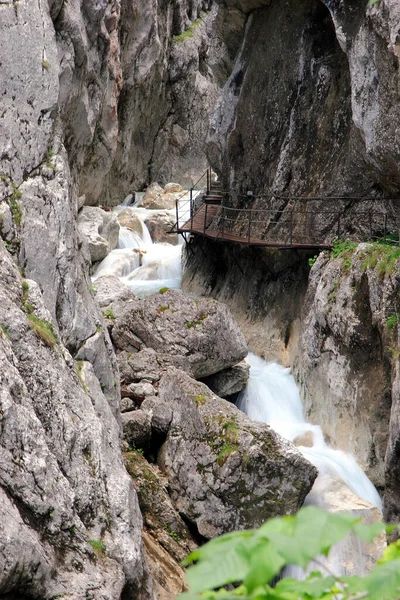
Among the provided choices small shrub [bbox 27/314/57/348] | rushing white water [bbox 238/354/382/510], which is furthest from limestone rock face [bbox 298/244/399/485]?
small shrub [bbox 27/314/57/348]

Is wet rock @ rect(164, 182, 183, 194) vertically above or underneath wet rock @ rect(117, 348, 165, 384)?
above

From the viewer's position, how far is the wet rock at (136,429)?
10.4m

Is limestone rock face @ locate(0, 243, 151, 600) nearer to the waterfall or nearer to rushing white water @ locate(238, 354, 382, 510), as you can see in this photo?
the waterfall

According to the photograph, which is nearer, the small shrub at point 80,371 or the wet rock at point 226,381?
the small shrub at point 80,371

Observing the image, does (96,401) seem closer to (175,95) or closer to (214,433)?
(214,433)

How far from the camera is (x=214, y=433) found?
10.1 m

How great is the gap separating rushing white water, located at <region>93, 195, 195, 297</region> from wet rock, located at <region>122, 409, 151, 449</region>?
9.51 m

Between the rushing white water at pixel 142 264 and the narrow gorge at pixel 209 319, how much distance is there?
0.49ft

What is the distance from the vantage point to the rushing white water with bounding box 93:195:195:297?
71.1 ft

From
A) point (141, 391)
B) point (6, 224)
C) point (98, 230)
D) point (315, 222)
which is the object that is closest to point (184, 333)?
point (141, 391)

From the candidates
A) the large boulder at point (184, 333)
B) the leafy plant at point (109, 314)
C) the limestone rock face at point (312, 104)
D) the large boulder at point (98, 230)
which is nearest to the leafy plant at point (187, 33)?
the limestone rock face at point (312, 104)

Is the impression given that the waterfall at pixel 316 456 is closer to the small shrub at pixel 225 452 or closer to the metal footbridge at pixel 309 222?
the small shrub at pixel 225 452

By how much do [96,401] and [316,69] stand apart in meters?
13.2

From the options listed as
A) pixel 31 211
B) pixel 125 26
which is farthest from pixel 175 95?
pixel 31 211
